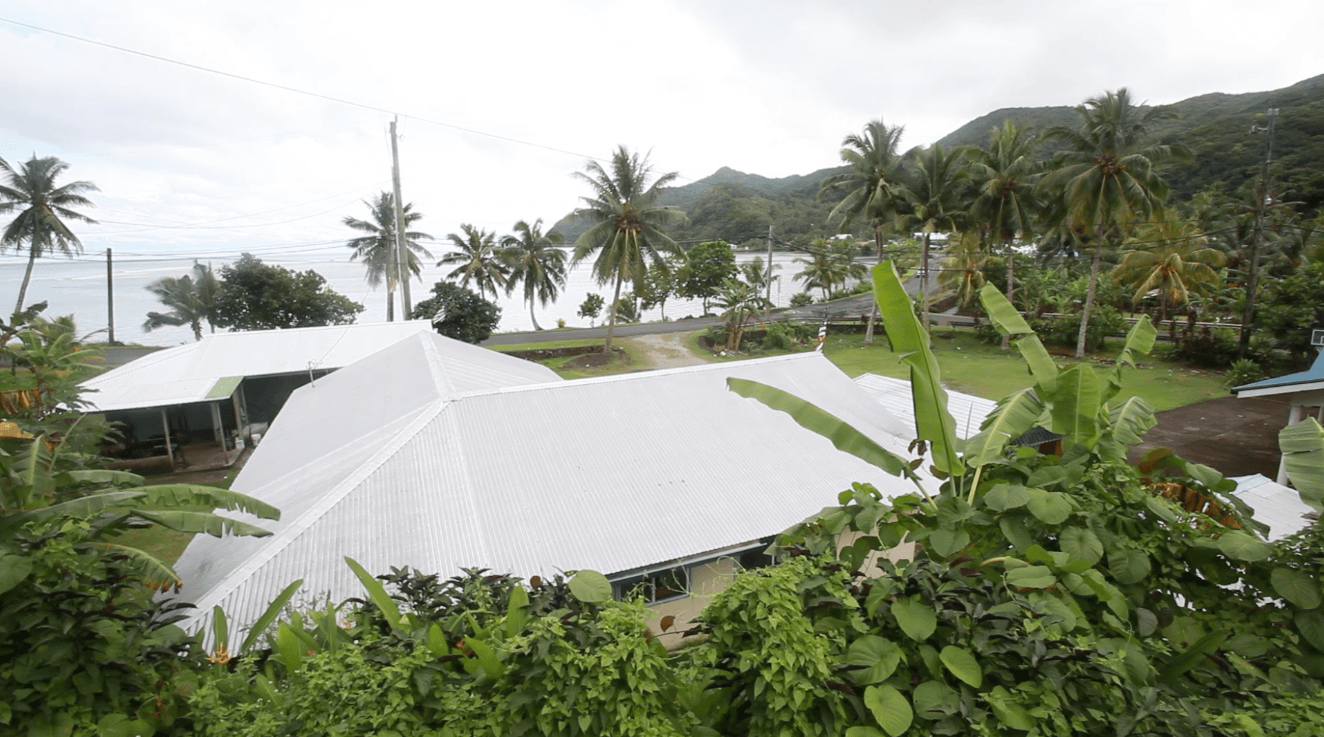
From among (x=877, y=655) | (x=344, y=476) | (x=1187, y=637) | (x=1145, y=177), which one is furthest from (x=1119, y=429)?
(x=1145, y=177)

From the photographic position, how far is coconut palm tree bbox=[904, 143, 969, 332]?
77.4ft

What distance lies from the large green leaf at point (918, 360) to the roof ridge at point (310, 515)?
551 centimetres

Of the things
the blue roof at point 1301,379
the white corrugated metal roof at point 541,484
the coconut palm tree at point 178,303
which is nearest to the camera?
the white corrugated metal roof at point 541,484

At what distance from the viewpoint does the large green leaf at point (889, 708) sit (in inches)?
85.6

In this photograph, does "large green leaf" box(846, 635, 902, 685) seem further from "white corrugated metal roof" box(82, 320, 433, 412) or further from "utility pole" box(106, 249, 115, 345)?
"utility pole" box(106, 249, 115, 345)

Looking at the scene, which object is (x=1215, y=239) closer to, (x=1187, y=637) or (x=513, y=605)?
(x=1187, y=637)

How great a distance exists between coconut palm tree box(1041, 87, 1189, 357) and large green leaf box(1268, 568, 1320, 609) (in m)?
21.7

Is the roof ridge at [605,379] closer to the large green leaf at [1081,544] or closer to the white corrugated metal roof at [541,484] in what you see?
the white corrugated metal roof at [541,484]

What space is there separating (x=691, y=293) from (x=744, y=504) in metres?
34.9

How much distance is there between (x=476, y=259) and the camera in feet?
100

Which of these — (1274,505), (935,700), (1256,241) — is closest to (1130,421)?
(935,700)

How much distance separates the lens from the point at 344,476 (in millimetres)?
6949

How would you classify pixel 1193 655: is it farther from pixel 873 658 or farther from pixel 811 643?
pixel 811 643

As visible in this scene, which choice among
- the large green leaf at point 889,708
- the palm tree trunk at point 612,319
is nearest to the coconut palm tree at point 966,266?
the palm tree trunk at point 612,319
